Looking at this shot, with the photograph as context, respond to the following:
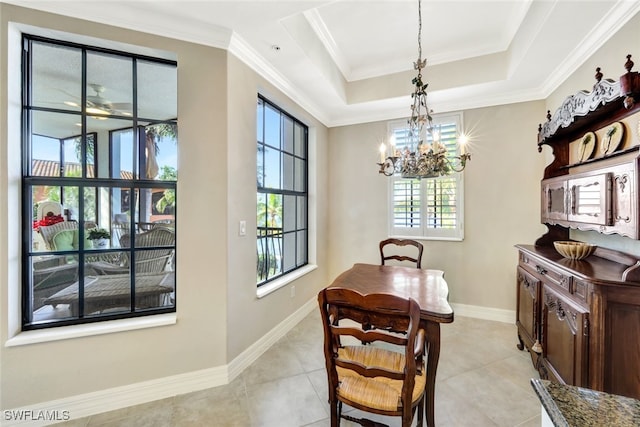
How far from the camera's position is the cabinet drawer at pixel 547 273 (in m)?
1.74

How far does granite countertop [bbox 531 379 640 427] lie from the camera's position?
0.64 m

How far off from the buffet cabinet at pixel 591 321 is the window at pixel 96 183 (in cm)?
276

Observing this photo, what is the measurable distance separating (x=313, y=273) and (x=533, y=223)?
2804 millimetres

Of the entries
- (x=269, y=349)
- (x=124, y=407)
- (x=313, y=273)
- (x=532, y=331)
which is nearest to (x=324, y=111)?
(x=313, y=273)

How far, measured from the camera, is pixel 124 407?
1.86 m

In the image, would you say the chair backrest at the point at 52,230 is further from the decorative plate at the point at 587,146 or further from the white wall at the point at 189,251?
the decorative plate at the point at 587,146

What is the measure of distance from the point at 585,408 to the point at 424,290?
1324 mm

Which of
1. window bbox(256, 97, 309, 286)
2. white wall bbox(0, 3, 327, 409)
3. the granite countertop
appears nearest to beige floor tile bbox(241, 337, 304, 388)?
white wall bbox(0, 3, 327, 409)

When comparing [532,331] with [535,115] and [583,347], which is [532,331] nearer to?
[583,347]

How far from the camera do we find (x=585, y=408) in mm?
686

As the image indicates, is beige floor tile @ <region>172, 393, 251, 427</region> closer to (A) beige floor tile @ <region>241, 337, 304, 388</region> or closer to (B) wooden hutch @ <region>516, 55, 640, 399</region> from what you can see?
(A) beige floor tile @ <region>241, 337, 304, 388</region>

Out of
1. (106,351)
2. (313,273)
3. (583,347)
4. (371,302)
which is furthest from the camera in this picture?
(313,273)

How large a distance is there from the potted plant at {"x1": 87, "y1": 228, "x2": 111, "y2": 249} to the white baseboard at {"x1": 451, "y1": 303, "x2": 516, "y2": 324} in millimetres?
3859

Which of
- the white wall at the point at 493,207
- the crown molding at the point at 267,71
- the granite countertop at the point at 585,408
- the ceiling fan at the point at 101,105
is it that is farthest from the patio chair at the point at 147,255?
the white wall at the point at 493,207
